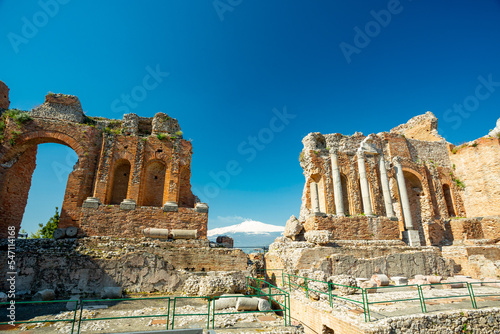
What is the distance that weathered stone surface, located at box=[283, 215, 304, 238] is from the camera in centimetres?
1566

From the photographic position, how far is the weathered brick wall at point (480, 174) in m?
21.4

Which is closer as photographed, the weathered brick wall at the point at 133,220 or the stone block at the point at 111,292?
the stone block at the point at 111,292

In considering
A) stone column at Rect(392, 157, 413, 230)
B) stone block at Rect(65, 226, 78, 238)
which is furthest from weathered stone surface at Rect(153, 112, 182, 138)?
stone column at Rect(392, 157, 413, 230)

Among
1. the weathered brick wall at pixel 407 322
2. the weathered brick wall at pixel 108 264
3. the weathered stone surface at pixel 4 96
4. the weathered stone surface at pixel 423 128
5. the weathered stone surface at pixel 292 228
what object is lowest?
the weathered brick wall at pixel 407 322

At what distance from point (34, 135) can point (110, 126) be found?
4032mm

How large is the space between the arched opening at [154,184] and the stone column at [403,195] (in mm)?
16893

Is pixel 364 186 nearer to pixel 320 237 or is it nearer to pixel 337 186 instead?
pixel 337 186

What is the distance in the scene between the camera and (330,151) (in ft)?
61.9

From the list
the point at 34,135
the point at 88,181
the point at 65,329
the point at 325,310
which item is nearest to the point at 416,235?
the point at 325,310

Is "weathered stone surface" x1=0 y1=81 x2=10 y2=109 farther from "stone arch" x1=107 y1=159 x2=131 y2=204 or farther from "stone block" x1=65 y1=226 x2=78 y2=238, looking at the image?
"stone block" x1=65 y1=226 x2=78 y2=238

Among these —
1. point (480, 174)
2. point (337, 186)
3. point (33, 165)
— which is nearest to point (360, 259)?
point (337, 186)

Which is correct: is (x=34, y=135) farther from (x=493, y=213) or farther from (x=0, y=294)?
(x=493, y=213)

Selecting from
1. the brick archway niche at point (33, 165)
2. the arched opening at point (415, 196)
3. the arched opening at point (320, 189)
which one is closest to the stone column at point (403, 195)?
the arched opening at point (415, 196)

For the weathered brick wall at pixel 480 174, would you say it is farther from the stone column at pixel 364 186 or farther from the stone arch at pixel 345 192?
the stone arch at pixel 345 192
